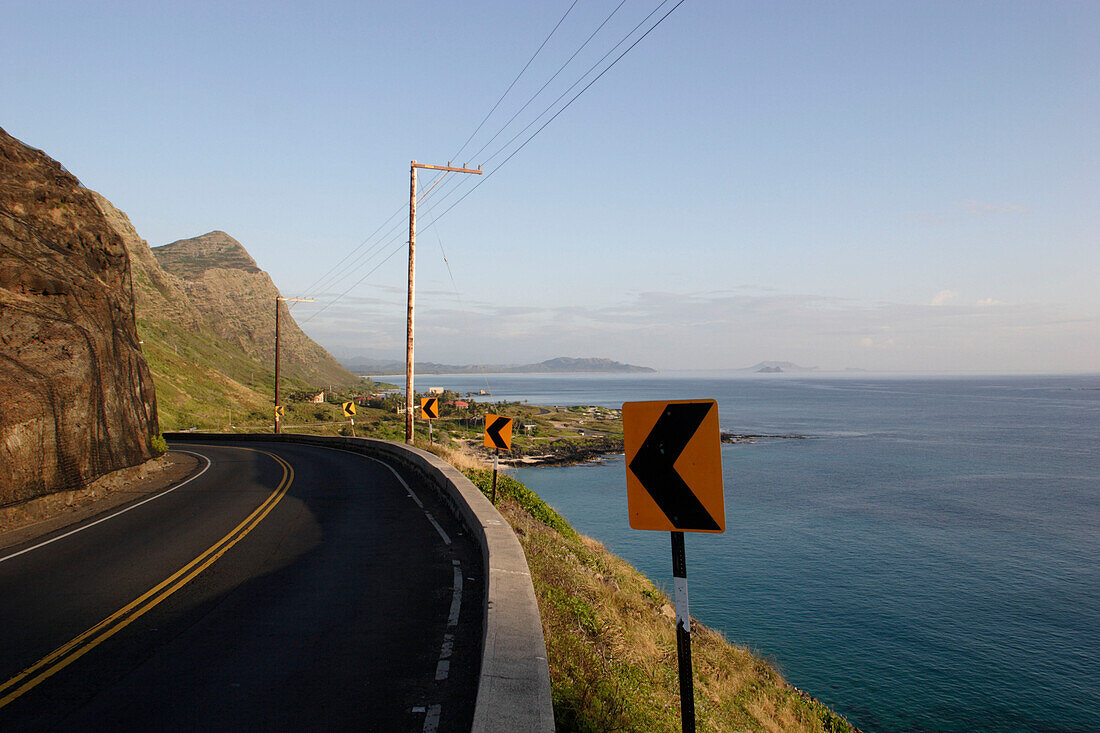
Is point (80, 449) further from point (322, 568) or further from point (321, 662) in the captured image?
point (321, 662)

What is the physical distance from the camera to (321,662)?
5891 mm

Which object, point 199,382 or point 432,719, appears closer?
A: point 432,719

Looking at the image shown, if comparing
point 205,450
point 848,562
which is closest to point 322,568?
point 205,450

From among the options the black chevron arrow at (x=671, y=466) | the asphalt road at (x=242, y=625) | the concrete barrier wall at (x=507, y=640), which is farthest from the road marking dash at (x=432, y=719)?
the black chevron arrow at (x=671, y=466)

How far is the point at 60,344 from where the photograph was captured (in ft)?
50.7

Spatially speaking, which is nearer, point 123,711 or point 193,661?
point 123,711

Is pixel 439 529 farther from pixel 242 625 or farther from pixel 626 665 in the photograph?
pixel 626 665

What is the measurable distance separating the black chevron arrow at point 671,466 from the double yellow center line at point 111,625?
5.42 metres

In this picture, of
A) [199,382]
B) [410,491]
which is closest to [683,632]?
[410,491]

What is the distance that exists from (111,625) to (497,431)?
791cm

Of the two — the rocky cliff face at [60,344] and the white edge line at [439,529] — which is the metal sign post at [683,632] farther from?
the rocky cliff face at [60,344]

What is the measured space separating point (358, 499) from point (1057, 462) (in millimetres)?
80712

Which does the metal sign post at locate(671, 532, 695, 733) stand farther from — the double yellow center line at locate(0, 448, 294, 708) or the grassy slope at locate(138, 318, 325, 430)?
the grassy slope at locate(138, 318, 325, 430)

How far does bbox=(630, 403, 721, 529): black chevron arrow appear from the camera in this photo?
379 centimetres
